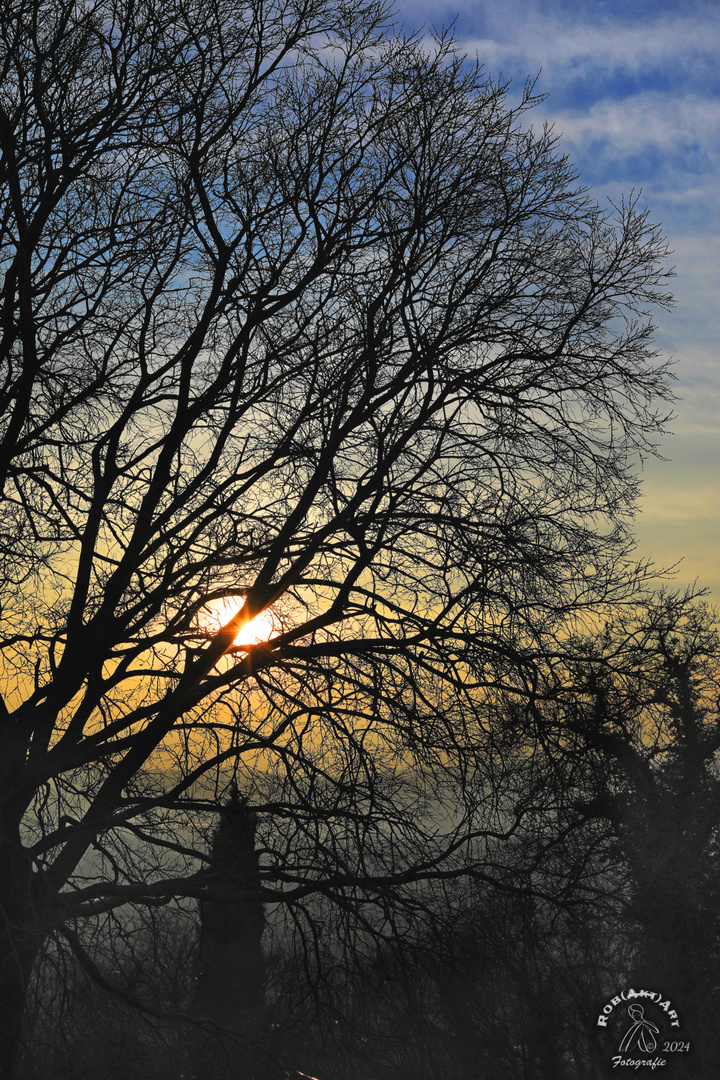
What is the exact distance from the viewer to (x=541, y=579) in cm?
665

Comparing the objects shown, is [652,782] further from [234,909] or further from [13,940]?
[13,940]

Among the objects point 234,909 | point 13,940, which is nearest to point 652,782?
point 234,909

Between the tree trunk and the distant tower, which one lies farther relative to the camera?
the distant tower

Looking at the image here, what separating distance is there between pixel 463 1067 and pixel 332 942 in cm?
577

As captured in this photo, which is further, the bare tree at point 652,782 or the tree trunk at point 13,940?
the bare tree at point 652,782

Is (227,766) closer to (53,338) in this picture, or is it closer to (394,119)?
(53,338)
